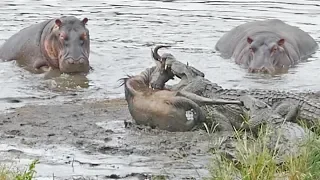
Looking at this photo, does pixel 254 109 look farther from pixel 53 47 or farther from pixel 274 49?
pixel 53 47

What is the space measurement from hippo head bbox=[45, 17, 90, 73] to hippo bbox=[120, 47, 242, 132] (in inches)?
146

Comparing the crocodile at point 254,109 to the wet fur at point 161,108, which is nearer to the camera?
the crocodile at point 254,109

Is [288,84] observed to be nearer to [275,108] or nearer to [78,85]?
[78,85]

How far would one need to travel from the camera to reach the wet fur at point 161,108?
20.9ft

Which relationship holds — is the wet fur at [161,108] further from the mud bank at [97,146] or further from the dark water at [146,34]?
the dark water at [146,34]

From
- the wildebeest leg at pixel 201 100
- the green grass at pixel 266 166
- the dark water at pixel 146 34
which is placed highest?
the green grass at pixel 266 166

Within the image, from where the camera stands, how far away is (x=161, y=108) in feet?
21.2

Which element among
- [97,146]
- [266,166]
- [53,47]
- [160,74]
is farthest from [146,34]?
[266,166]

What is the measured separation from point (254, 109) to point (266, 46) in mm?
4706

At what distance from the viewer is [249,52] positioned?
36.9 feet

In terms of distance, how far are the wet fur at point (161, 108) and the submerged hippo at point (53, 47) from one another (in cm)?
383

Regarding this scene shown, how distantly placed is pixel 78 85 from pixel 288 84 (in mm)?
2526

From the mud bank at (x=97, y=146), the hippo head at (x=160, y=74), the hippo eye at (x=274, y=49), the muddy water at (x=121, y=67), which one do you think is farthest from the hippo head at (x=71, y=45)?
the hippo head at (x=160, y=74)

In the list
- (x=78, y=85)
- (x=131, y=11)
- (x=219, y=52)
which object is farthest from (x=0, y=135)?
(x=131, y=11)
